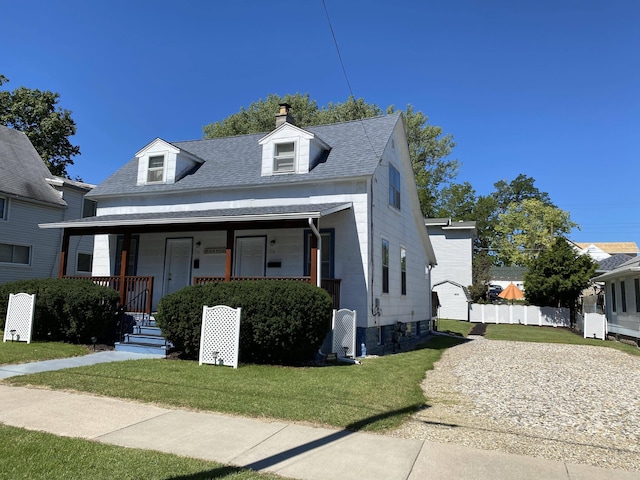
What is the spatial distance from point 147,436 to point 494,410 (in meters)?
4.88

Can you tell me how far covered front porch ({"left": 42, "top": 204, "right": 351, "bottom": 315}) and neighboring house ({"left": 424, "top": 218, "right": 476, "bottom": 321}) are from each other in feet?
67.9

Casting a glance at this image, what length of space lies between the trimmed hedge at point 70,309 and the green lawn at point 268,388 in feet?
8.79

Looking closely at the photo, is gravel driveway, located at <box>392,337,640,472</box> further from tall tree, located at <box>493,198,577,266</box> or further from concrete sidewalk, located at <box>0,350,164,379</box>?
tall tree, located at <box>493,198,577,266</box>

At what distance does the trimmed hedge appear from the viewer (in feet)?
37.4

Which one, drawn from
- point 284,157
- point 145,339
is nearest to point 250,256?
point 284,157

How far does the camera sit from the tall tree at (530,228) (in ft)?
161

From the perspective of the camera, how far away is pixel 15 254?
20500mm

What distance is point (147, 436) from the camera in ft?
16.3

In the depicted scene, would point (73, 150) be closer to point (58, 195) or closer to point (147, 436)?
point (58, 195)

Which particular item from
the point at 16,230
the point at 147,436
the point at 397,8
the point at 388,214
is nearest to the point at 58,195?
the point at 16,230

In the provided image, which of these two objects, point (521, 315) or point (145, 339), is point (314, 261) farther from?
point (521, 315)

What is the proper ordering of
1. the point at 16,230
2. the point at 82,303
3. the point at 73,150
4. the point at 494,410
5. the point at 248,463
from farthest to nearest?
the point at 73,150 < the point at 16,230 < the point at 82,303 < the point at 494,410 < the point at 248,463

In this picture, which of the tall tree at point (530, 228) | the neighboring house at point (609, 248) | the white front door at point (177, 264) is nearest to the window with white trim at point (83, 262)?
the white front door at point (177, 264)

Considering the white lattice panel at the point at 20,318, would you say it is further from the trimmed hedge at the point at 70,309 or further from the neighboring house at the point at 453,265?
the neighboring house at the point at 453,265
